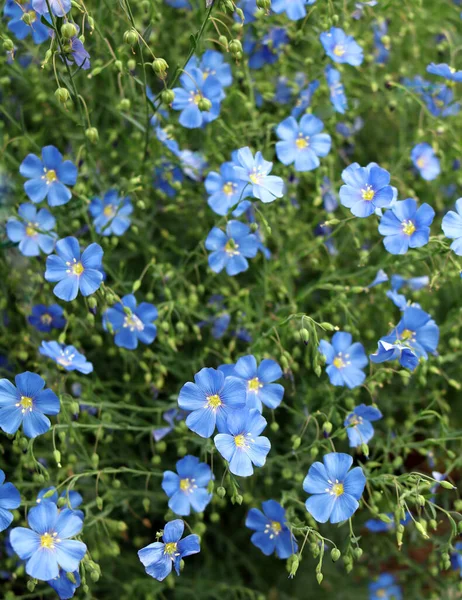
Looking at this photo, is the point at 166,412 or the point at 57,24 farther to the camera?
the point at 166,412

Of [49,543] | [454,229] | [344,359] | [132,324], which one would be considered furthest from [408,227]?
[49,543]

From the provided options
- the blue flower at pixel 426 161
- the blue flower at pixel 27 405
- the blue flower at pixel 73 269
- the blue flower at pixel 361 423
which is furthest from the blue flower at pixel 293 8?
the blue flower at pixel 27 405

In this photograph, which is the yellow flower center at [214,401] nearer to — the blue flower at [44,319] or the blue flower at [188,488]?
the blue flower at [188,488]

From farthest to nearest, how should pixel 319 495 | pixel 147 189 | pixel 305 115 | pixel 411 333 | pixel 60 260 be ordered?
pixel 147 189
pixel 305 115
pixel 411 333
pixel 60 260
pixel 319 495

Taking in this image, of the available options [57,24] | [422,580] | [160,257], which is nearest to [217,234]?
[160,257]

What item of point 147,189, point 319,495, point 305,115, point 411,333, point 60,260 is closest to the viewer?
point 319,495

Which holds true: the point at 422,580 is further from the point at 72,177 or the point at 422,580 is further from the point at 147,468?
the point at 72,177

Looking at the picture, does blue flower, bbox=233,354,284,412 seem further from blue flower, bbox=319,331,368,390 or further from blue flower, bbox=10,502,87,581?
blue flower, bbox=10,502,87,581
